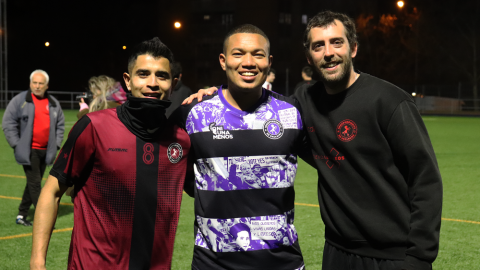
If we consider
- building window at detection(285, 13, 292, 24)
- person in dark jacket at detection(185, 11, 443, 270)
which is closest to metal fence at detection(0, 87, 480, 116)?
building window at detection(285, 13, 292, 24)

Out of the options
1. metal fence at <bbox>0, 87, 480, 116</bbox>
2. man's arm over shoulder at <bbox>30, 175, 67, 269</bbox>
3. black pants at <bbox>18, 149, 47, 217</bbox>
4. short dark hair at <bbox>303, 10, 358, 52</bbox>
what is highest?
metal fence at <bbox>0, 87, 480, 116</bbox>

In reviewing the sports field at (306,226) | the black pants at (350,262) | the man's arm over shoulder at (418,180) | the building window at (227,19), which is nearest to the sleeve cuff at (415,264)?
the man's arm over shoulder at (418,180)

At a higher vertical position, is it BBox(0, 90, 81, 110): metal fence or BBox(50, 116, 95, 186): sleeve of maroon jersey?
BBox(0, 90, 81, 110): metal fence

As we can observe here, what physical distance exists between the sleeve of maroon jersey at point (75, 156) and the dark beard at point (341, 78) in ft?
4.54

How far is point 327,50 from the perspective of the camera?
3.08 metres

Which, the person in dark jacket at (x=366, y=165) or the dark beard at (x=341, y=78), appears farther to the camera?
the dark beard at (x=341, y=78)

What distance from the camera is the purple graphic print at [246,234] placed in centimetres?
294

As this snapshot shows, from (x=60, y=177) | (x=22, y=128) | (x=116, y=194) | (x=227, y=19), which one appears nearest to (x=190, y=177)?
(x=116, y=194)

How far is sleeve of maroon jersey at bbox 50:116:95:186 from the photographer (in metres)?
2.82

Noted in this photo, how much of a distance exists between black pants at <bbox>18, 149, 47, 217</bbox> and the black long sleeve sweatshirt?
5.60 m

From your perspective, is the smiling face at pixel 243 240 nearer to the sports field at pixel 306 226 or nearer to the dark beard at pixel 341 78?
the dark beard at pixel 341 78

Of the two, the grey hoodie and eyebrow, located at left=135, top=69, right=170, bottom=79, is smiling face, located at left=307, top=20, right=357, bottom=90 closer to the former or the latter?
eyebrow, located at left=135, top=69, right=170, bottom=79

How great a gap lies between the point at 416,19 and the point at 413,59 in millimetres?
3902

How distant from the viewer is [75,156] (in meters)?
2.84
